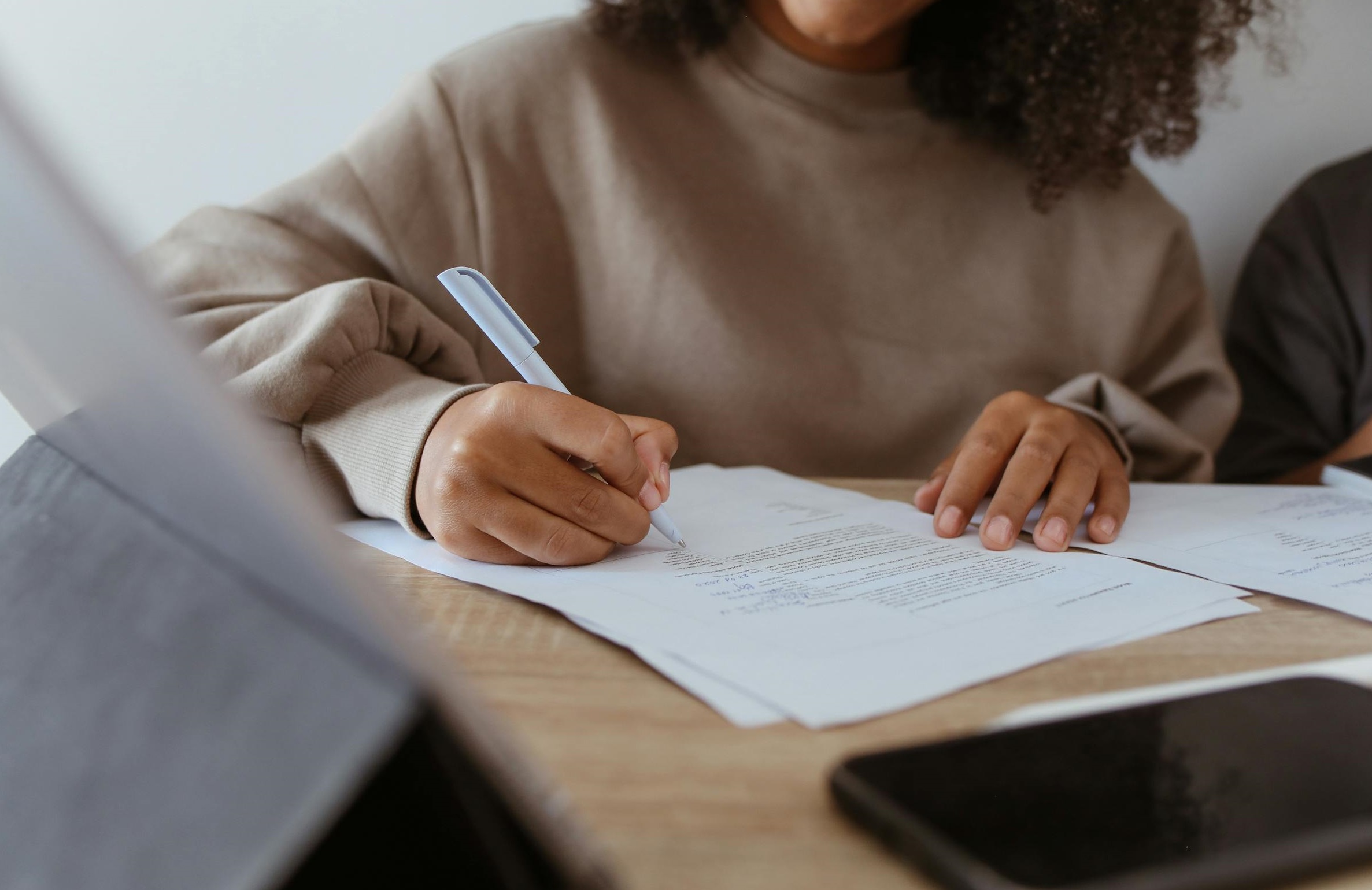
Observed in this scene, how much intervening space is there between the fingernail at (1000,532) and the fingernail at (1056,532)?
2cm

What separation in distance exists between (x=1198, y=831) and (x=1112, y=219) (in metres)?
0.98

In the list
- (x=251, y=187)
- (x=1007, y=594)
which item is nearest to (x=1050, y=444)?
(x=1007, y=594)

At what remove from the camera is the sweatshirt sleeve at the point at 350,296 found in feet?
1.93

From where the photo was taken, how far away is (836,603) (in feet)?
1.43

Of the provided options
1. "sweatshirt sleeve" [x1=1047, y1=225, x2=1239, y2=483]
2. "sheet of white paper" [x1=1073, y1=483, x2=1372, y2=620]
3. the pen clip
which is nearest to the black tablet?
"sheet of white paper" [x1=1073, y1=483, x2=1372, y2=620]

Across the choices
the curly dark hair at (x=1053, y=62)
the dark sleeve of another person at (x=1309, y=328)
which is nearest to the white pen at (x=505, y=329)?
the curly dark hair at (x=1053, y=62)

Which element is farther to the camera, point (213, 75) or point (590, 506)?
point (213, 75)

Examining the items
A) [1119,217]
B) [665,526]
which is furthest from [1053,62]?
[665,526]

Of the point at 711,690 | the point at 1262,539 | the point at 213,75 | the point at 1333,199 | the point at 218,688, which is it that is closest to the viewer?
the point at 218,688

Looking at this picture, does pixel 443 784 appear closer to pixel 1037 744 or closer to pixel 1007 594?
pixel 1037 744

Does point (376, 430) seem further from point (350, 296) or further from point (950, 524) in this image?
point (950, 524)

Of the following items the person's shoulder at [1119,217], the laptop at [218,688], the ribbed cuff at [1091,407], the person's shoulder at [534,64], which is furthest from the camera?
the person's shoulder at [1119,217]

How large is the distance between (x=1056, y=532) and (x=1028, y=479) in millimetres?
65

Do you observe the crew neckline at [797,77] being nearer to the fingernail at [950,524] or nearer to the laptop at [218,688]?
the fingernail at [950,524]
